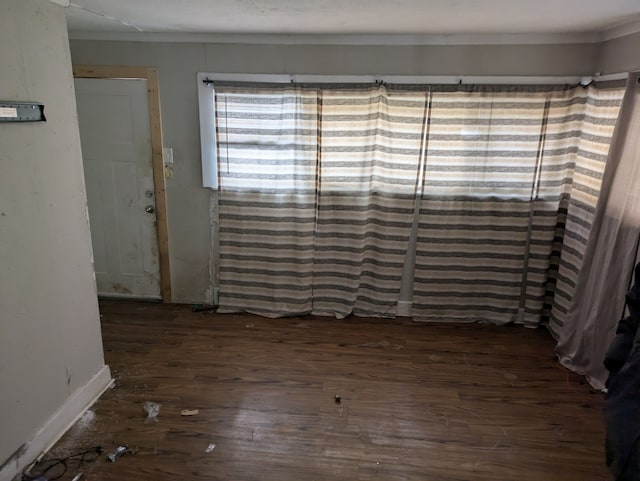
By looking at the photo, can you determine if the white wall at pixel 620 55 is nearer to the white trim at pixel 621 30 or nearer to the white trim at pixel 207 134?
the white trim at pixel 621 30

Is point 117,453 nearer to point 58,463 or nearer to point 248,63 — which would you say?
point 58,463

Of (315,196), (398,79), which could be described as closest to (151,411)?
(315,196)

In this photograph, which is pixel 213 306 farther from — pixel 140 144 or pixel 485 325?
pixel 485 325

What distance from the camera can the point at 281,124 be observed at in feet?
10.8

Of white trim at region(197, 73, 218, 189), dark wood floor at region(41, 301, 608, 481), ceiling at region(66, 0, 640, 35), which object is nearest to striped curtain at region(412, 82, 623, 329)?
dark wood floor at region(41, 301, 608, 481)

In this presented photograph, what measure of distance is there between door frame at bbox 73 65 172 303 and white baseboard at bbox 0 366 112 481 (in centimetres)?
123

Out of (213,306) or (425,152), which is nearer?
(425,152)

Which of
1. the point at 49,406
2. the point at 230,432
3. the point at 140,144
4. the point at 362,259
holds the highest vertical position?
the point at 140,144

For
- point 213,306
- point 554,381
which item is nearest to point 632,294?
point 554,381

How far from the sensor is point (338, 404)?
256cm

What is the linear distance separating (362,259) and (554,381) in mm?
1613

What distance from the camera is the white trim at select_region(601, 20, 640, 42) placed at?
2586 mm

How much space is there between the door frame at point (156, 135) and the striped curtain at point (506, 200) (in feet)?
7.12

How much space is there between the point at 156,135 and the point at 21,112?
1616mm
